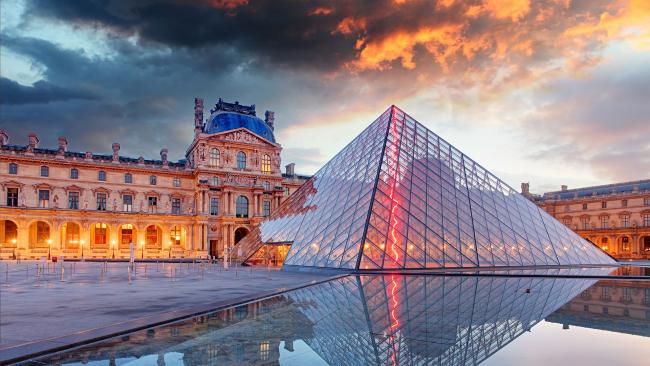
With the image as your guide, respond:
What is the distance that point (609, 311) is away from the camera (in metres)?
9.94

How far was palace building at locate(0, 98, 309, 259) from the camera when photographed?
5294 cm

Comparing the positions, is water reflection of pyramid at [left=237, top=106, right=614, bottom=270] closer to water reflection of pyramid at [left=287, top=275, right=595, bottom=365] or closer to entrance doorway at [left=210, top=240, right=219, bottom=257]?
water reflection of pyramid at [left=287, top=275, right=595, bottom=365]

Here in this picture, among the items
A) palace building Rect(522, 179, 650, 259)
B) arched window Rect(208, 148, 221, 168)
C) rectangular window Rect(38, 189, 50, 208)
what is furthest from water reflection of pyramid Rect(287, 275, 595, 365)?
palace building Rect(522, 179, 650, 259)

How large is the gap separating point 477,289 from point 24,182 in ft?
177

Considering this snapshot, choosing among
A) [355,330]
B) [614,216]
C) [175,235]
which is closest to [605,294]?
[355,330]

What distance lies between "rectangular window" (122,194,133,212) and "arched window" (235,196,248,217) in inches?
507

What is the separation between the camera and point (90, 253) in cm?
5438

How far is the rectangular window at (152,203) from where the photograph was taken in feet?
196

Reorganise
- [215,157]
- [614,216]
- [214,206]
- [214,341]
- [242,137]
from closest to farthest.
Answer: [214,341]
[214,206]
[215,157]
[242,137]
[614,216]

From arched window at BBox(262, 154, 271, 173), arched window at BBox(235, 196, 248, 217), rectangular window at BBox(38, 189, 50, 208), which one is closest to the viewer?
rectangular window at BBox(38, 189, 50, 208)

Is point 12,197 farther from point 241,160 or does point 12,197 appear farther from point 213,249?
point 241,160

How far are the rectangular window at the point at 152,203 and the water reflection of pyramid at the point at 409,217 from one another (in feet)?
97.4

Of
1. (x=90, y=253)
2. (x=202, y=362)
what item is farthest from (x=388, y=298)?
(x=90, y=253)

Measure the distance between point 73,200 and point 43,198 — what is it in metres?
3.01
